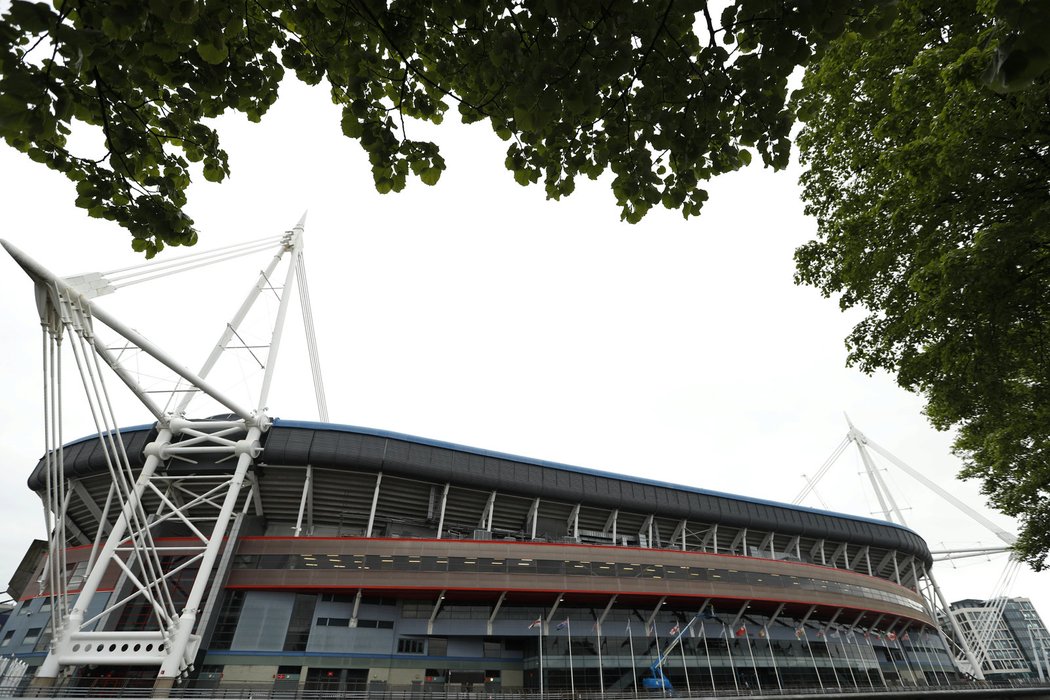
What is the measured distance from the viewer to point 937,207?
10.2 metres

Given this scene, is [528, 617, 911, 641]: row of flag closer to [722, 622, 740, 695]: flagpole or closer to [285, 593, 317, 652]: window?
[722, 622, 740, 695]: flagpole

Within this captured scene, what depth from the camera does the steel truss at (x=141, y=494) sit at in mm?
24500

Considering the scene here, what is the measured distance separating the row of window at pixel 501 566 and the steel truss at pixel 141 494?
419 cm

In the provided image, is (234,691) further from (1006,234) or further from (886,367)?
(1006,234)

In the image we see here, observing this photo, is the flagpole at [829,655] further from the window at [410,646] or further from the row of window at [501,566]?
the window at [410,646]

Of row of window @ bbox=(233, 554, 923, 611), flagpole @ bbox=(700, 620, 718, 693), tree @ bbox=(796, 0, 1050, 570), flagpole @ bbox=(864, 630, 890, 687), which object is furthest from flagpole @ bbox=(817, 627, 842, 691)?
tree @ bbox=(796, 0, 1050, 570)

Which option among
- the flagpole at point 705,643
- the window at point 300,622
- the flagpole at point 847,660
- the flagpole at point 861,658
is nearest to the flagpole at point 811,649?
the flagpole at point 847,660

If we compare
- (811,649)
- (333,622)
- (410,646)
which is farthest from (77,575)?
(811,649)

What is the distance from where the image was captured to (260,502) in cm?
3994

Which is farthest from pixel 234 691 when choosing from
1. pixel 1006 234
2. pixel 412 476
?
pixel 1006 234

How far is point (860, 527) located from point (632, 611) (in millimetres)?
33800

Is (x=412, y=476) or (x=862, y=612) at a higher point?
(x=412, y=476)

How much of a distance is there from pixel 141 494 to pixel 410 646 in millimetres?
21053

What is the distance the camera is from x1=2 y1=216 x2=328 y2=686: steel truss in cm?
2450
